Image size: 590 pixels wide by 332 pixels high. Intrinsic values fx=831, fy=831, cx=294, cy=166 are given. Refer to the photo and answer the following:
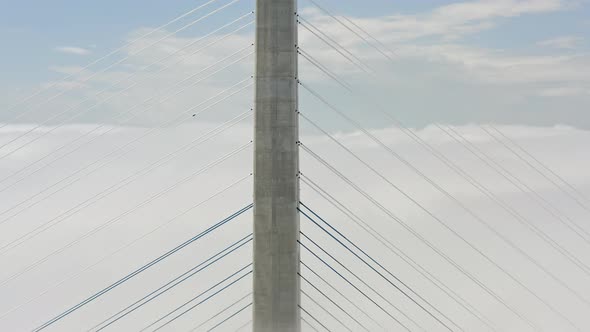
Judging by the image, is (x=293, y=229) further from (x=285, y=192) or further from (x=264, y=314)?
(x=264, y=314)

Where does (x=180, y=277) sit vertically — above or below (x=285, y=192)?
below

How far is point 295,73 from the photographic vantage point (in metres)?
35.5

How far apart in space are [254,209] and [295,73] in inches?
239

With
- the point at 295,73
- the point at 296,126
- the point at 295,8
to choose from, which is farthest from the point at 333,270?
the point at 295,8

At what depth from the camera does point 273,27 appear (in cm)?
Answer: 3512

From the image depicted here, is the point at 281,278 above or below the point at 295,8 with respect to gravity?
below

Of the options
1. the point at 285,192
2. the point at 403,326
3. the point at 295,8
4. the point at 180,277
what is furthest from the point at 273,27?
the point at 403,326

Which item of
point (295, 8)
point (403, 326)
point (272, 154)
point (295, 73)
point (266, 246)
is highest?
point (295, 8)

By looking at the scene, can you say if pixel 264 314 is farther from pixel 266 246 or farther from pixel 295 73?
pixel 295 73

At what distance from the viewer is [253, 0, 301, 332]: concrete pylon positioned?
35062 mm

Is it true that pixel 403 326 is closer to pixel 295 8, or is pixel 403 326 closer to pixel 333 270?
pixel 333 270

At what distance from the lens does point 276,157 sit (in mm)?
35031

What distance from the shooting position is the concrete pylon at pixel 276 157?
115ft

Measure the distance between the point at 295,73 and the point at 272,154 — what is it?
3627mm
